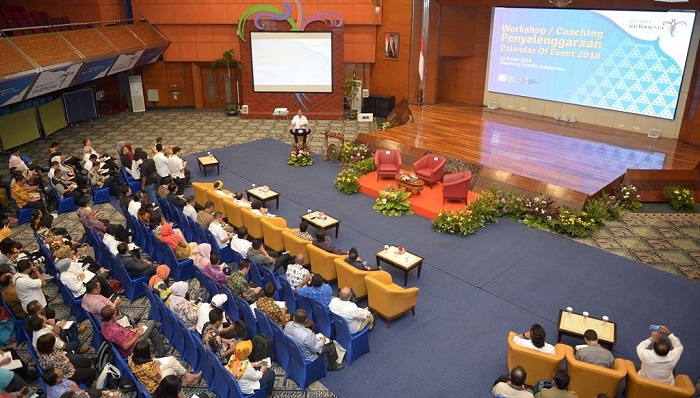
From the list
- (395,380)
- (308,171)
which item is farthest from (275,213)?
(395,380)

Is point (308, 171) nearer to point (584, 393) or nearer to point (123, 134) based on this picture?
point (123, 134)

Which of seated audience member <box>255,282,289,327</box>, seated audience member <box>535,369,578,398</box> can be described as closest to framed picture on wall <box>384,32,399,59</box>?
seated audience member <box>255,282,289,327</box>

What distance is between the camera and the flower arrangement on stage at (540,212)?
9.62 metres

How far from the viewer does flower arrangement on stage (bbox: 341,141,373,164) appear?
42.3ft

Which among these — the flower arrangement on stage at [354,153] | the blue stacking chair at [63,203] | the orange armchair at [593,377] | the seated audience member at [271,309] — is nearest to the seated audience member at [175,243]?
the seated audience member at [271,309]

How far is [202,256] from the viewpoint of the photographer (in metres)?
7.43

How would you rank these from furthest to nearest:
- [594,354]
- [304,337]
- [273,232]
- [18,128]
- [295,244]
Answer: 1. [18,128]
2. [273,232]
3. [295,244]
4. [304,337]
5. [594,354]

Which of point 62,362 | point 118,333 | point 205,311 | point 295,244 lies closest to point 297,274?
point 295,244

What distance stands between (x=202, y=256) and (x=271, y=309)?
178cm

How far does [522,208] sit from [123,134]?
11.9m

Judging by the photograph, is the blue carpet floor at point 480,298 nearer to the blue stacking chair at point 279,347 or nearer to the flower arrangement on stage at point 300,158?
the blue stacking chair at point 279,347

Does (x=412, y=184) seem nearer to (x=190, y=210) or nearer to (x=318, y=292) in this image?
(x=190, y=210)

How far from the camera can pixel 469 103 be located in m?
17.2

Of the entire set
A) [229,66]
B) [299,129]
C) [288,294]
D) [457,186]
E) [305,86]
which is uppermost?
[229,66]
